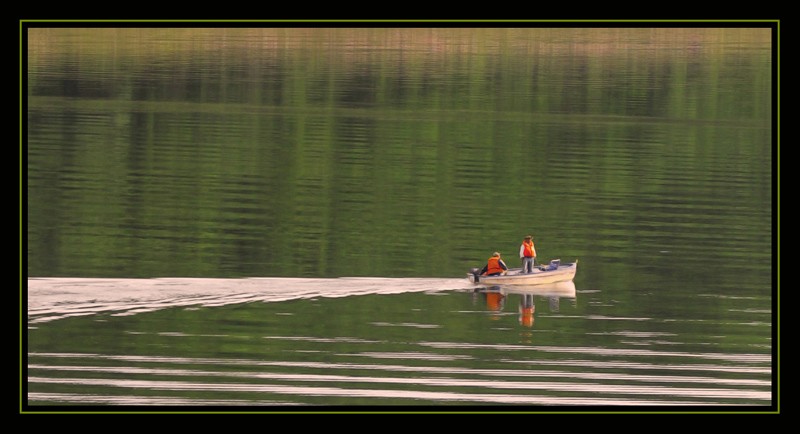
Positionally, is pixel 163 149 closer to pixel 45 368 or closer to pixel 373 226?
pixel 373 226

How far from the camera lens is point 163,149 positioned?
2147 inches

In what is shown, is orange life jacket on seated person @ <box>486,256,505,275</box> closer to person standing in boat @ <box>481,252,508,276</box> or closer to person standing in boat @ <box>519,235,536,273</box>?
person standing in boat @ <box>481,252,508,276</box>

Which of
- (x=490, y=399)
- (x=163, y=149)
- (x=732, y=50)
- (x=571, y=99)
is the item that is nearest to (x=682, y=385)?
(x=490, y=399)

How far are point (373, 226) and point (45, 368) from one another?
15.7 metres

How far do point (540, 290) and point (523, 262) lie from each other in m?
0.76

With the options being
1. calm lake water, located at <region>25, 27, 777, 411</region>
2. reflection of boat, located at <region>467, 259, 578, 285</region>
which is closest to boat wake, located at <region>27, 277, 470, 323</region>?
calm lake water, located at <region>25, 27, 777, 411</region>

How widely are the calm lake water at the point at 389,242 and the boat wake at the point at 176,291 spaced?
0.23ft

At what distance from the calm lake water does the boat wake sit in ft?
0.23

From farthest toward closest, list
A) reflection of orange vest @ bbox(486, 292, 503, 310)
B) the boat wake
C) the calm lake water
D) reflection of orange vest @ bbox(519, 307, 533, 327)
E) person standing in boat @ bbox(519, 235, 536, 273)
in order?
person standing in boat @ bbox(519, 235, 536, 273), reflection of orange vest @ bbox(486, 292, 503, 310), reflection of orange vest @ bbox(519, 307, 533, 327), the boat wake, the calm lake water

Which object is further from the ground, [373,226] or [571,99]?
[571,99]

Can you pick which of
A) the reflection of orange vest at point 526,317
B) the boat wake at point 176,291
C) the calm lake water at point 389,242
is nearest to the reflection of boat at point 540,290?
the calm lake water at point 389,242

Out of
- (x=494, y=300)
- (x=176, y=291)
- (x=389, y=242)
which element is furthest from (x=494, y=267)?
(x=176, y=291)

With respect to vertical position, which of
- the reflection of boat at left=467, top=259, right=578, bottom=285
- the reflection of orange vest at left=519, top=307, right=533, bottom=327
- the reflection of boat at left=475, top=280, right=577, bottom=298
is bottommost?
the reflection of orange vest at left=519, top=307, right=533, bottom=327

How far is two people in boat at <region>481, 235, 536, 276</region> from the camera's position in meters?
33.8
